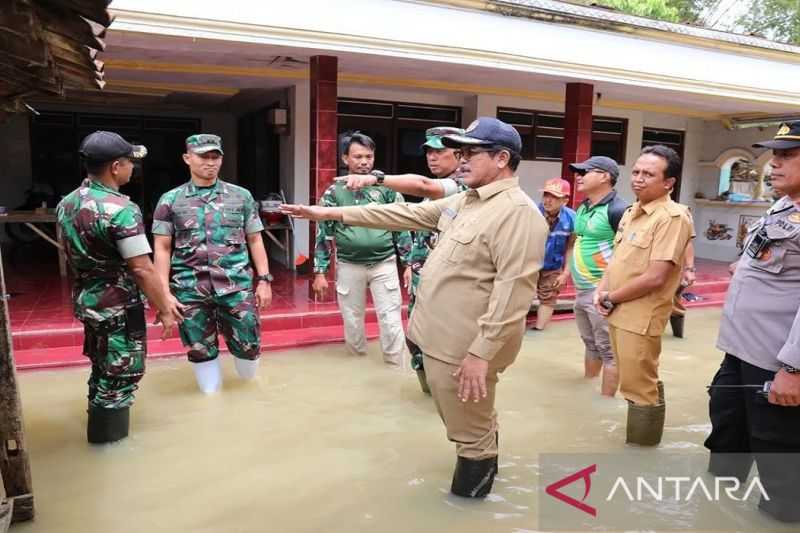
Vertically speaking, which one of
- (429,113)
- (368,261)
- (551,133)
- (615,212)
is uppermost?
(429,113)

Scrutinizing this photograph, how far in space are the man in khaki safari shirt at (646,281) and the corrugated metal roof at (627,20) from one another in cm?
379

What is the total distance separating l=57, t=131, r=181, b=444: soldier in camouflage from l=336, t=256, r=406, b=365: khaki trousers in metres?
1.57

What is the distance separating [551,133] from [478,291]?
8121 millimetres

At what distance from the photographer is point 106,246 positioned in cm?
301

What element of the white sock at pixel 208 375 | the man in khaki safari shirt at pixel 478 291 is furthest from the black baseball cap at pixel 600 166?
the white sock at pixel 208 375

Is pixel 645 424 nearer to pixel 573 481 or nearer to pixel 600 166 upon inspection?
pixel 573 481

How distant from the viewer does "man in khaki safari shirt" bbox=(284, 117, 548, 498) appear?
7.84 ft

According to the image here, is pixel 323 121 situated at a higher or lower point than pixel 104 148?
higher

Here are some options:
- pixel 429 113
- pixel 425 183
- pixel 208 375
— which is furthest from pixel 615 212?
pixel 429 113

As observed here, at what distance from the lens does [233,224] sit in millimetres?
3891

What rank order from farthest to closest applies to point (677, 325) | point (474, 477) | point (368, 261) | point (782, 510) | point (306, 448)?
point (677, 325) → point (368, 261) → point (306, 448) → point (474, 477) → point (782, 510)

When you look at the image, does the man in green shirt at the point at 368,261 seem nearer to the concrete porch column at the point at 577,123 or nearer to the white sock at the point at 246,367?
the white sock at the point at 246,367

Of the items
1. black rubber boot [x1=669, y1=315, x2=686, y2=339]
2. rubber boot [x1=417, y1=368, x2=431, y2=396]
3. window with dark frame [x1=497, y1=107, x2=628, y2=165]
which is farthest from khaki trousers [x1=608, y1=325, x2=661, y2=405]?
window with dark frame [x1=497, y1=107, x2=628, y2=165]

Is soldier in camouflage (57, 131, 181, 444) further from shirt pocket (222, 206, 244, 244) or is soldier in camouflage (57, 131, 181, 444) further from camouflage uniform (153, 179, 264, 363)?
shirt pocket (222, 206, 244, 244)
